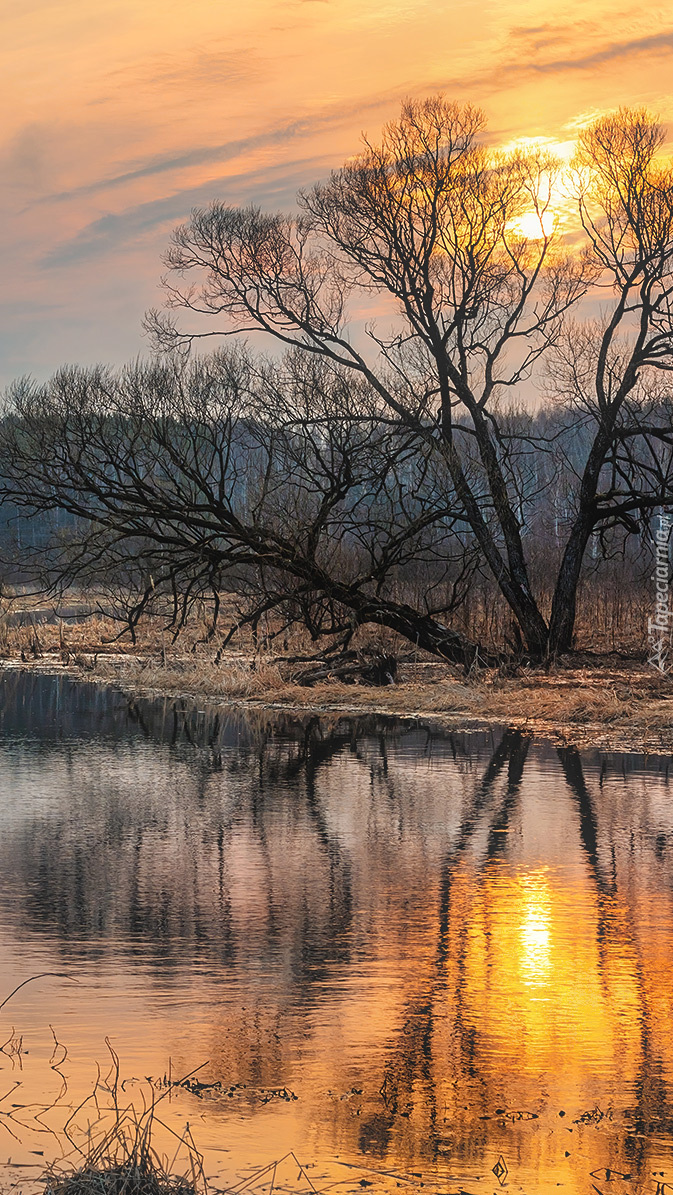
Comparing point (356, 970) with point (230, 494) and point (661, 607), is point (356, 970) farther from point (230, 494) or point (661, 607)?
point (661, 607)

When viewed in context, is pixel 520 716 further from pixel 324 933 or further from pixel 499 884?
pixel 324 933

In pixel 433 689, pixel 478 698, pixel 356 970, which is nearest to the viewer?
pixel 356 970

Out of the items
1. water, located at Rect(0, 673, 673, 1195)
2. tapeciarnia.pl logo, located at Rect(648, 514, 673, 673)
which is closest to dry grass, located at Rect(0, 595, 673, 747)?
tapeciarnia.pl logo, located at Rect(648, 514, 673, 673)

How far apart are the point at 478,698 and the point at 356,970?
14.6 metres

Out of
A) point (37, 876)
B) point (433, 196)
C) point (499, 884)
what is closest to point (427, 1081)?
point (499, 884)

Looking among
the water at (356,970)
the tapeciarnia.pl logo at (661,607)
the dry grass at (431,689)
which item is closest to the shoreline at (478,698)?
the dry grass at (431,689)

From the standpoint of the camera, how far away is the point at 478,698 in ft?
71.7

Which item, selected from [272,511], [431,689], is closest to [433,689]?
[431,689]

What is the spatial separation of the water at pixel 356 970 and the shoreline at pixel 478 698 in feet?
13.2

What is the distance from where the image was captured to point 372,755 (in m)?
16.8

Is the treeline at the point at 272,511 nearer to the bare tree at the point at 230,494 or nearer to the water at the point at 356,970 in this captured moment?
the bare tree at the point at 230,494

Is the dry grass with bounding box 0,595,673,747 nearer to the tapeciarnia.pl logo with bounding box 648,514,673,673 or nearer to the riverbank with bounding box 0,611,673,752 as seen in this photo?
the riverbank with bounding box 0,611,673,752

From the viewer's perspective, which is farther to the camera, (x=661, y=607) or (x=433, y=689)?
(x=661, y=607)

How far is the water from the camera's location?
17.1 ft
